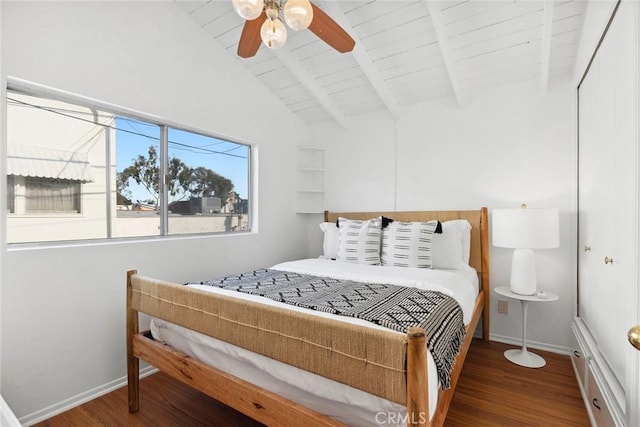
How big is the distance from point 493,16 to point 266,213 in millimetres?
2637

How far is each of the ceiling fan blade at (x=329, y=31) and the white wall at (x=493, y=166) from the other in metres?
1.78

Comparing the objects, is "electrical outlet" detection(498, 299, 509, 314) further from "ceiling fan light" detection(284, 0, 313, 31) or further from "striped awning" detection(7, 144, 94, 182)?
"striped awning" detection(7, 144, 94, 182)

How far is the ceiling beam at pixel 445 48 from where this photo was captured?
2211mm

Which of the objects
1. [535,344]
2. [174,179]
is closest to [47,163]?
[174,179]

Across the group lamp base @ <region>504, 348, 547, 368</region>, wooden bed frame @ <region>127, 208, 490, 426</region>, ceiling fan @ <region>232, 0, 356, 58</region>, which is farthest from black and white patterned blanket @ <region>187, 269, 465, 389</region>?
ceiling fan @ <region>232, 0, 356, 58</region>

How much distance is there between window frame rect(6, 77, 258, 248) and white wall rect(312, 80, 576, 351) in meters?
1.16

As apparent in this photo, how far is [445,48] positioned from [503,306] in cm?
Result: 234

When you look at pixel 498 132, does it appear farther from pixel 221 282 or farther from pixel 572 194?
pixel 221 282

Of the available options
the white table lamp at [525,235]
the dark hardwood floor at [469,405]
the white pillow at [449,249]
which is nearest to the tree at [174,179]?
the dark hardwood floor at [469,405]

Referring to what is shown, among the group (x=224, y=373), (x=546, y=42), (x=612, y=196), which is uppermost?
(x=546, y=42)

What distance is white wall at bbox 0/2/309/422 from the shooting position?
1.79 meters

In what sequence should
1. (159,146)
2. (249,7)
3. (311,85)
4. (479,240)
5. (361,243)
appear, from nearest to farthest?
(249,7) < (159,146) < (361,243) < (479,240) < (311,85)

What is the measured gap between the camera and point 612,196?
1639mm

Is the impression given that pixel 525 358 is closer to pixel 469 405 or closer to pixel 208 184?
pixel 469 405
